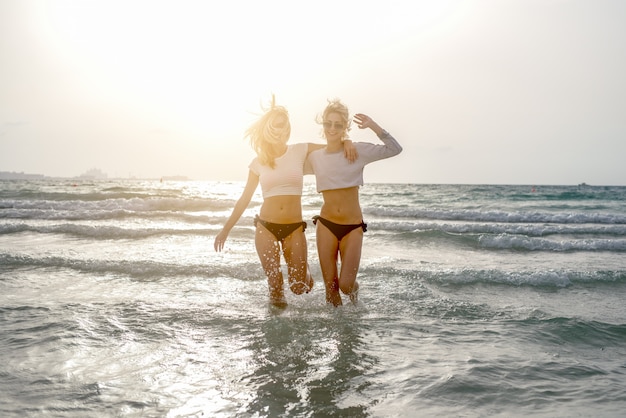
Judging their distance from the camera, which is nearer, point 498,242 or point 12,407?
point 12,407

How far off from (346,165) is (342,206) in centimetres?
51

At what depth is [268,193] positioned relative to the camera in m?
6.12

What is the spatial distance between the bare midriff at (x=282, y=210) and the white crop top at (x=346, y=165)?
0.41m

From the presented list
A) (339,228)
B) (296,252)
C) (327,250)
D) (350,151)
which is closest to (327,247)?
(327,250)

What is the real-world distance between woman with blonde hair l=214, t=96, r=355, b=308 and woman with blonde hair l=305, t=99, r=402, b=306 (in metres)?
0.20

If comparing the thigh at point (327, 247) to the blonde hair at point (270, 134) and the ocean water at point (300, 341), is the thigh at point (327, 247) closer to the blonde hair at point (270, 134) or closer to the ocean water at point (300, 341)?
the ocean water at point (300, 341)

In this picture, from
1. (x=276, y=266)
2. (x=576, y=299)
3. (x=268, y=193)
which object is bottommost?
(x=576, y=299)

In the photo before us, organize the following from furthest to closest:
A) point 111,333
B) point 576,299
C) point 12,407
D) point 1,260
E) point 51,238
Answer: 1. point 51,238
2. point 1,260
3. point 576,299
4. point 111,333
5. point 12,407

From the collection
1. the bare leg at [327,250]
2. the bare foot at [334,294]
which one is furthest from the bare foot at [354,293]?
the bare leg at [327,250]

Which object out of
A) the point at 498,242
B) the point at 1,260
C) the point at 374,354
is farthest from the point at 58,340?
the point at 498,242

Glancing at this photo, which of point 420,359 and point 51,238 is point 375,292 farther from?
point 51,238

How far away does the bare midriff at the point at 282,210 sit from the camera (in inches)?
237

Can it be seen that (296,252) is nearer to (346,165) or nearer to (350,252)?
(350,252)

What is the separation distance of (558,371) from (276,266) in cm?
334
